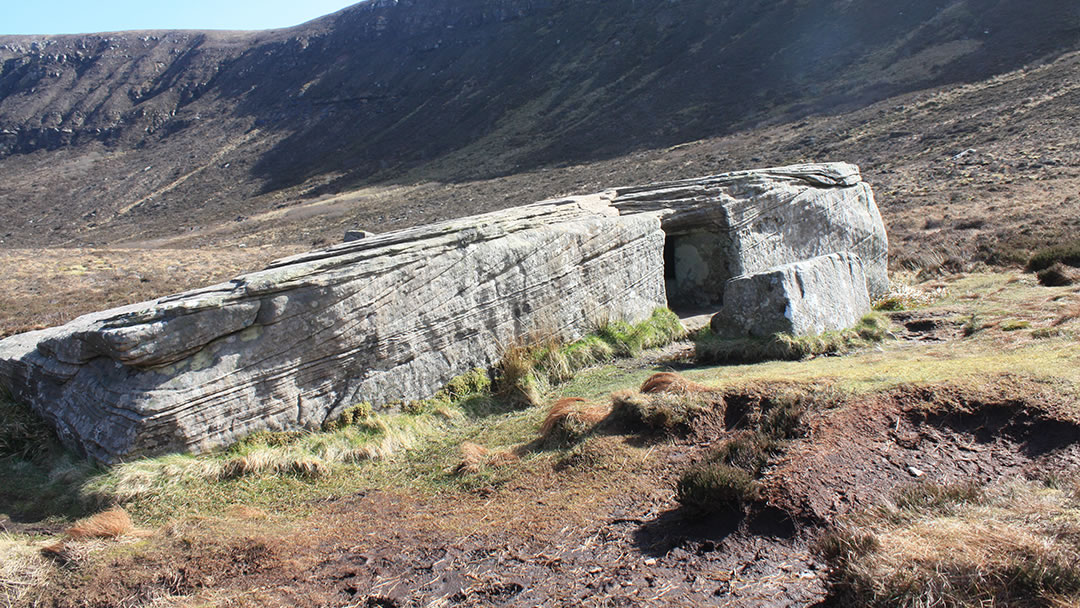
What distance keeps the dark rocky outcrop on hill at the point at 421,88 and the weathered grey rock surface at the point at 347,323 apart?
105 feet

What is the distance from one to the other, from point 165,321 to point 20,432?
2643 mm

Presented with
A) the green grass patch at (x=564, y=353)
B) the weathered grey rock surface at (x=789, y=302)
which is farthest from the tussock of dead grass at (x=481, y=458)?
the weathered grey rock surface at (x=789, y=302)

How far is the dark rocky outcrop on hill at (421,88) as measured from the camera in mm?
55000

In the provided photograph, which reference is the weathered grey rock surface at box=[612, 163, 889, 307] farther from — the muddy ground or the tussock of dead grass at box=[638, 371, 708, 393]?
the muddy ground

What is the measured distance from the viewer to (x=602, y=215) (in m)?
12.1

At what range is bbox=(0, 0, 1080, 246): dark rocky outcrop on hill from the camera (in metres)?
55.0

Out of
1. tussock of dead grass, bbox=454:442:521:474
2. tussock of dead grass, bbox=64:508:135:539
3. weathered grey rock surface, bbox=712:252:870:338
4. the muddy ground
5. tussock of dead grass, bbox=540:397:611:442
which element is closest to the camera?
the muddy ground

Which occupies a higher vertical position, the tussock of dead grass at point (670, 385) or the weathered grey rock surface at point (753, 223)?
the weathered grey rock surface at point (753, 223)

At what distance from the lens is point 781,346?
9.87 m

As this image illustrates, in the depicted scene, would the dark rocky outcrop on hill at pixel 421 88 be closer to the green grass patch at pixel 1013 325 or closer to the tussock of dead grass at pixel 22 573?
the green grass patch at pixel 1013 325

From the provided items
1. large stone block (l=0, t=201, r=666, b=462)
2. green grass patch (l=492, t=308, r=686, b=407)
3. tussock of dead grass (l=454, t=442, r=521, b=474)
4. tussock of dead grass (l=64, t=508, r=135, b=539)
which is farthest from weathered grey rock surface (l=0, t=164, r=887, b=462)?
tussock of dead grass (l=454, t=442, r=521, b=474)

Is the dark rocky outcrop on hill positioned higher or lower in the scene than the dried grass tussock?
higher

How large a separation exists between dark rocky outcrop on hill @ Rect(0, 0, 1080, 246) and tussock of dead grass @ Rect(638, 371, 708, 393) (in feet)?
117

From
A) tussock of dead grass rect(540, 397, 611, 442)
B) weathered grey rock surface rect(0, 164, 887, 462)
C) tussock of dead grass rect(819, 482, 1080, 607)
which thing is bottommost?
tussock of dead grass rect(540, 397, 611, 442)
